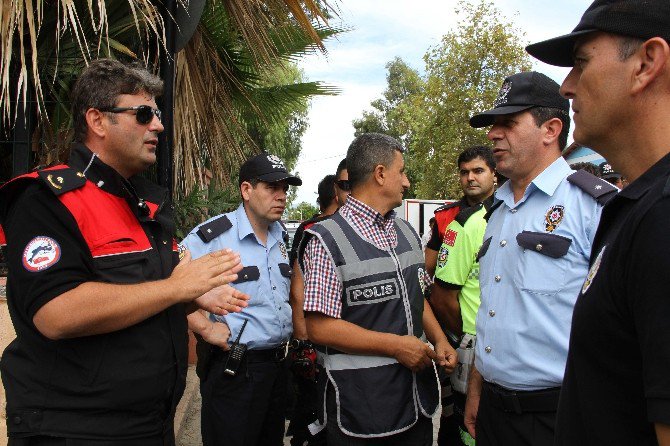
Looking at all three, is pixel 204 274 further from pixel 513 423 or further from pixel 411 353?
pixel 513 423

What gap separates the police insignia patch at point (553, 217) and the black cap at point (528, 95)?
0.44m

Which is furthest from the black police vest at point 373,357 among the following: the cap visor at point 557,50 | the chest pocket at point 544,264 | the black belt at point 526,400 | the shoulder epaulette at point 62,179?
the cap visor at point 557,50

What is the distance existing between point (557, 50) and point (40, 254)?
1.55 m

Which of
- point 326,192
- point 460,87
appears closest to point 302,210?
point 460,87

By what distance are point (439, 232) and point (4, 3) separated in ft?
10.7

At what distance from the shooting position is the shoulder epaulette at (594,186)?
6.75 ft

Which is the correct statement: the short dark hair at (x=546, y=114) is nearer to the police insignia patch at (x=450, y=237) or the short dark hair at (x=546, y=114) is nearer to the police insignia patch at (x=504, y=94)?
the police insignia patch at (x=504, y=94)

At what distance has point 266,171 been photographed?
11.6 feet

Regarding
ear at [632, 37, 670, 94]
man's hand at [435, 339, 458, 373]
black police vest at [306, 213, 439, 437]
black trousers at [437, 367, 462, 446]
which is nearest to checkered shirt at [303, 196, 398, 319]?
black police vest at [306, 213, 439, 437]

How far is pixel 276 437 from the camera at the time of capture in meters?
3.33

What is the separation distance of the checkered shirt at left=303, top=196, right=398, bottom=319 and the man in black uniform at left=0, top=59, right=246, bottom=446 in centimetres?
62

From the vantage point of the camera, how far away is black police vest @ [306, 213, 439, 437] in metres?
2.42

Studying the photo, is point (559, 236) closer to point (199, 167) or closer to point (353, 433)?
point (353, 433)

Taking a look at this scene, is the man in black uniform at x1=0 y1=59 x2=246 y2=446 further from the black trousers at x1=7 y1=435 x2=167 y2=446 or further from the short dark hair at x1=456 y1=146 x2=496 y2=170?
the short dark hair at x1=456 y1=146 x2=496 y2=170
